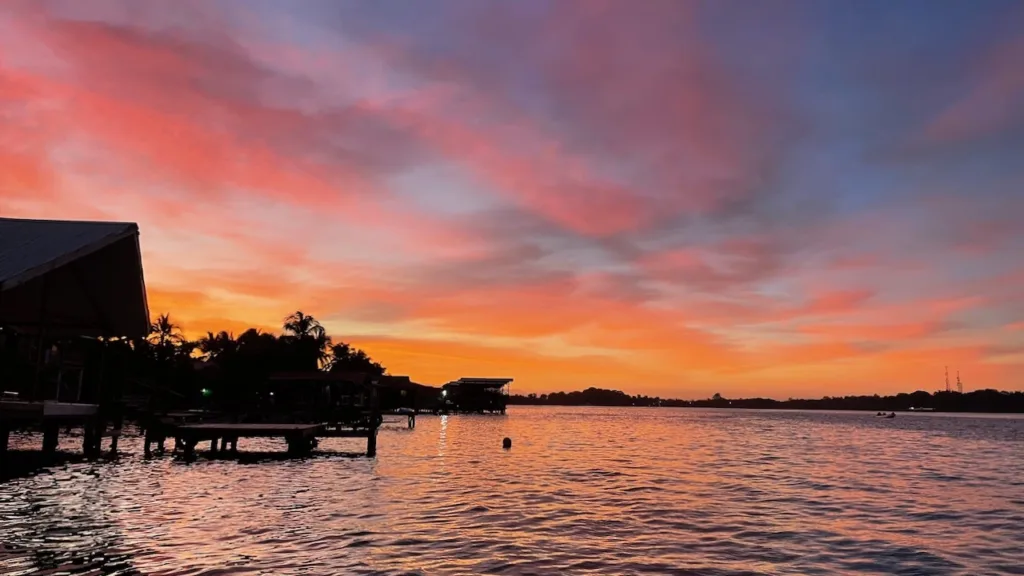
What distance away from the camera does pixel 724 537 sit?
17.7 meters

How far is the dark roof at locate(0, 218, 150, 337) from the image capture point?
1645 cm

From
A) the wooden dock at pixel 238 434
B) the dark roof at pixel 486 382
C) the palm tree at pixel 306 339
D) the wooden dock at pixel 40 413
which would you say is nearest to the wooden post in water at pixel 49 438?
the wooden dock at pixel 40 413

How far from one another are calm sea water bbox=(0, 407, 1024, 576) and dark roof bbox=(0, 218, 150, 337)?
527 cm

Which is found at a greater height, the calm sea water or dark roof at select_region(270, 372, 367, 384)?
dark roof at select_region(270, 372, 367, 384)

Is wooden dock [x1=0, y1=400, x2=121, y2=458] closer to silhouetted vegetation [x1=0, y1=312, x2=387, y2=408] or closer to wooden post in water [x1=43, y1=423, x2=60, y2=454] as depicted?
wooden post in water [x1=43, y1=423, x2=60, y2=454]

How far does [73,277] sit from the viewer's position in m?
21.1

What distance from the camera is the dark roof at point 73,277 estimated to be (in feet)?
54.0

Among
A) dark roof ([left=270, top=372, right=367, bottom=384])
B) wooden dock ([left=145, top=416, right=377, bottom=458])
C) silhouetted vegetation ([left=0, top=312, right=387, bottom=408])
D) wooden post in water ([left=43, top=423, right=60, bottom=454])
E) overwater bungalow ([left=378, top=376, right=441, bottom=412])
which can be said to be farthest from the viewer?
overwater bungalow ([left=378, top=376, right=441, bottom=412])

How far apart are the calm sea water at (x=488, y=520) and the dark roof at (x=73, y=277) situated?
5272 mm

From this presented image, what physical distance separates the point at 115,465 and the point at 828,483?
3193 centimetres

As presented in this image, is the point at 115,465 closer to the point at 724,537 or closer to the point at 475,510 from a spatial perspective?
the point at 475,510

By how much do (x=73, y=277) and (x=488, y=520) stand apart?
14975mm

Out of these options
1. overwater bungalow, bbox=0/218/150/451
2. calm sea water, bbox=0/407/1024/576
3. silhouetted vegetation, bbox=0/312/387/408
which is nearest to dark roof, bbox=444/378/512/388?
silhouetted vegetation, bbox=0/312/387/408

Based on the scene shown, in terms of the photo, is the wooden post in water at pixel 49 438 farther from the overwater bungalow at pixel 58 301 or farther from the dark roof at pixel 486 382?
the dark roof at pixel 486 382
